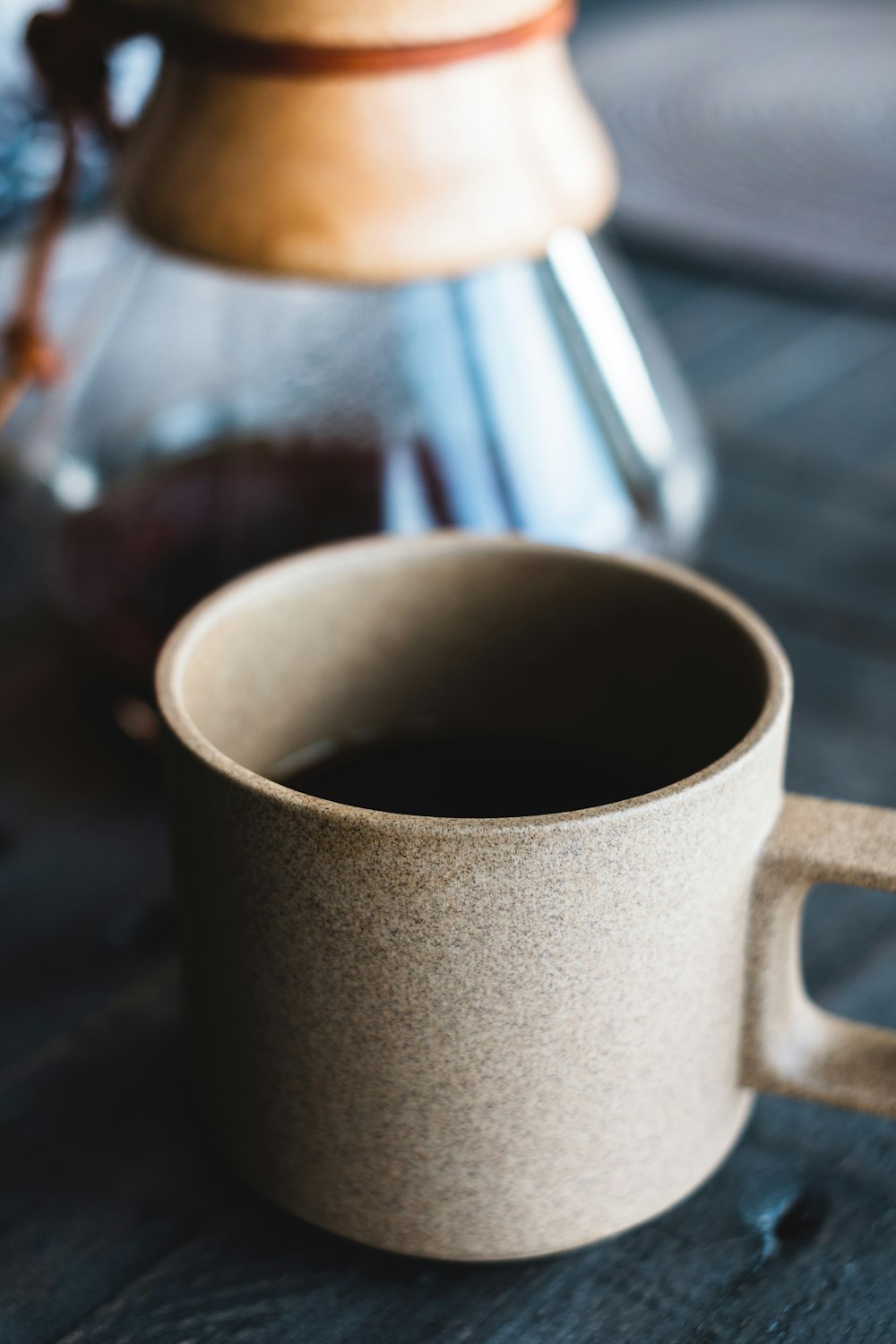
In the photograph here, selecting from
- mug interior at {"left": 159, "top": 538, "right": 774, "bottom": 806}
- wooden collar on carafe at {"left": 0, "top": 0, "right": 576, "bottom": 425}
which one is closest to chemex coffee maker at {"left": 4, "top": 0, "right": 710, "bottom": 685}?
wooden collar on carafe at {"left": 0, "top": 0, "right": 576, "bottom": 425}

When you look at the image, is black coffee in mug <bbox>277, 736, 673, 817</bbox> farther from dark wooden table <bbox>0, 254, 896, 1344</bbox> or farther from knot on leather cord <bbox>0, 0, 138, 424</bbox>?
knot on leather cord <bbox>0, 0, 138, 424</bbox>

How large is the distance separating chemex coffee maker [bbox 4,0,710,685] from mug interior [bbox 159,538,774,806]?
10cm

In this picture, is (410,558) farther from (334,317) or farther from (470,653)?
(334,317)

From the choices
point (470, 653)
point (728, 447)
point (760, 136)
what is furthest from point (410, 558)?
point (760, 136)

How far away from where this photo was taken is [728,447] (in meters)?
0.65

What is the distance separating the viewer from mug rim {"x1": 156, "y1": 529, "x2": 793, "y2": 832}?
10.5 inches

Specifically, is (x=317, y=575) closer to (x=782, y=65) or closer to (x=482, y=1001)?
(x=482, y=1001)

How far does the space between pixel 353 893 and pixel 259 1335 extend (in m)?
0.10

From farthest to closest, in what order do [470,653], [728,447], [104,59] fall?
[728,447] → [104,59] → [470,653]

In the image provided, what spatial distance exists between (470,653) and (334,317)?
19 centimetres

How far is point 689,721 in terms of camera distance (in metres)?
0.35

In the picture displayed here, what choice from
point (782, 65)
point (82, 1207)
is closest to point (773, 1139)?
point (82, 1207)

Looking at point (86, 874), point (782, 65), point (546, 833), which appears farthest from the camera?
point (782, 65)

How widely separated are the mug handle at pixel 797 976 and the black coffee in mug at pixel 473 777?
6cm
